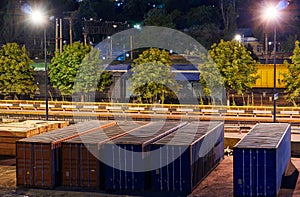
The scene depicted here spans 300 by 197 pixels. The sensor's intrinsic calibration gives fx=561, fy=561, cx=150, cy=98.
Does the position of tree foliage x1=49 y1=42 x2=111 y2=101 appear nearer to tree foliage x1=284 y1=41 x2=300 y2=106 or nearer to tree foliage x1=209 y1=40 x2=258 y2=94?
tree foliage x1=209 y1=40 x2=258 y2=94

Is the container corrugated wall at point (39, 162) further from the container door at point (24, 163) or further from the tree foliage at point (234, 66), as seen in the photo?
the tree foliage at point (234, 66)

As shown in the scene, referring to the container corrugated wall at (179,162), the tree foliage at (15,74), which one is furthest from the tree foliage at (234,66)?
the container corrugated wall at (179,162)

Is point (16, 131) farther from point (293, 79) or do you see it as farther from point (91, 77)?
point (293, 79)

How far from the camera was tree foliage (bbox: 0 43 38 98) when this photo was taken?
196ft

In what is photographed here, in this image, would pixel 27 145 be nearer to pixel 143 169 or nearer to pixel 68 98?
pixel 143 169

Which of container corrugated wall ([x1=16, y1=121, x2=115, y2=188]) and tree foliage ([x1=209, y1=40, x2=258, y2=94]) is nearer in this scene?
container corrugated wall ([x1=16, y1=121, x2=115, y2=188])

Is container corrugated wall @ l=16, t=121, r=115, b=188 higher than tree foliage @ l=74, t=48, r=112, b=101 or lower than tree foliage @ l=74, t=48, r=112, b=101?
lower

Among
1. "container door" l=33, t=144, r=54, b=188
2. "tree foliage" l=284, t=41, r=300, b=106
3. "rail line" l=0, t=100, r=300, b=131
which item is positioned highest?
"tree foliage" l=284, t=41, r=300, b=106

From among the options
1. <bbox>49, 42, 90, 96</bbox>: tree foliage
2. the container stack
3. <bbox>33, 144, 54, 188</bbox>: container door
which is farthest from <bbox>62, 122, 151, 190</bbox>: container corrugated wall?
<bbox>49, 42, 90, 96</bbox>: tree foliage

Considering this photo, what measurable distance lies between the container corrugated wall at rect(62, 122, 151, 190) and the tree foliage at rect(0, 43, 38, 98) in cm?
3374

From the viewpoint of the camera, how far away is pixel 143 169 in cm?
2661

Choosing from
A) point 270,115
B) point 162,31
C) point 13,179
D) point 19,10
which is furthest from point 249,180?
point 19,10

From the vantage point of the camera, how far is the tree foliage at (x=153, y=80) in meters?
54.2

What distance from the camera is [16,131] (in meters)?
34.1
